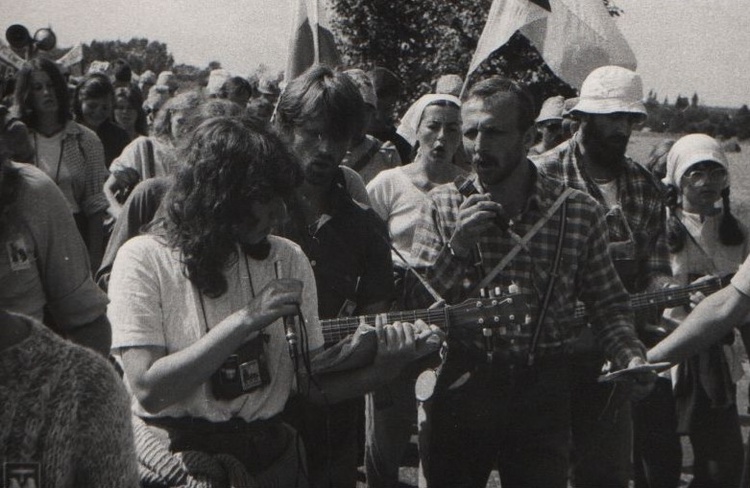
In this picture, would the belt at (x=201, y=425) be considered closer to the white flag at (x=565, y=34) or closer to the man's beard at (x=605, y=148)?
the man's beard at (x=605, y=148)

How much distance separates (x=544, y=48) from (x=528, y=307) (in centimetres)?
360

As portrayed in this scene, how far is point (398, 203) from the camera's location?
593 centimetres

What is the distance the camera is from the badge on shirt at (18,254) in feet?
10.9

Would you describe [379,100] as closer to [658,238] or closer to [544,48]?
[544,48]

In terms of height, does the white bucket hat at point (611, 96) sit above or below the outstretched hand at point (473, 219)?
above

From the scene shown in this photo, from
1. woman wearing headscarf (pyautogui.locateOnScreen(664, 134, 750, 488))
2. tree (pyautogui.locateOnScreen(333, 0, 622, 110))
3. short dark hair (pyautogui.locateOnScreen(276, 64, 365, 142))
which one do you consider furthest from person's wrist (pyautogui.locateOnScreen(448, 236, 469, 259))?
tree (pyautogui.locateOnScreen(333, 0, 622, 110))

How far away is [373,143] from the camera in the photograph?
7008 millimetres

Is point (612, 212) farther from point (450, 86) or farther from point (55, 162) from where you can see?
point (450, 86)

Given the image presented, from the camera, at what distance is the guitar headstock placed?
3.86m

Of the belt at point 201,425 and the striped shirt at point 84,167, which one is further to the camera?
the striped shirt at point 84,167

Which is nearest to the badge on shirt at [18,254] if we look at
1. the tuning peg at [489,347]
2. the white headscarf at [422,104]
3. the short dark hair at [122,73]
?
the tuning peg at [489,347]

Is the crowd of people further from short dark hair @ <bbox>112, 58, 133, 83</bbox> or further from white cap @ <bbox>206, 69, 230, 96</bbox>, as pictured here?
short dark hair @ <bbox>112, 58, 133, 83</bbox>

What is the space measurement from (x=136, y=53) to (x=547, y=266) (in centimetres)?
1642

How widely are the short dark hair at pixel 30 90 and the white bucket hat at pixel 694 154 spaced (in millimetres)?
3262
